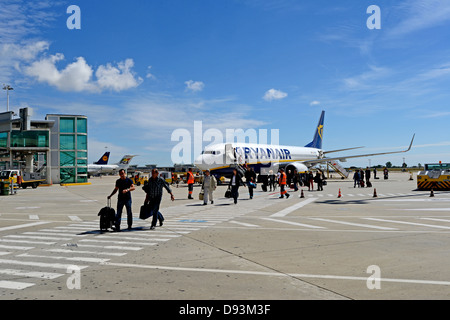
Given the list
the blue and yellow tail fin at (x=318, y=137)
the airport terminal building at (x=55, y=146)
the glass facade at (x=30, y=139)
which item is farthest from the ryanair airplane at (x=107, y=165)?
the blue and yellow tail fin at (x=318, y=137)

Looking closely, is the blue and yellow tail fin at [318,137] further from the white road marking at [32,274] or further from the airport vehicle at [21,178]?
the white road marking at [32,274]

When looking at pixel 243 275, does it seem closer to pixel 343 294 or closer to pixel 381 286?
pixel 343 294

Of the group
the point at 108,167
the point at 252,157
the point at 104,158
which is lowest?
the point at 108,167

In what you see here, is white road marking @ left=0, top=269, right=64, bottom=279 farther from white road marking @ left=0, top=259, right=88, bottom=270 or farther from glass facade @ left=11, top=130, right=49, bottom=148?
glass facade @ left=11, top=130, right=49, bottom=148

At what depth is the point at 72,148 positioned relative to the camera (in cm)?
4759

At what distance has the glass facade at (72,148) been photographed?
47.2 metres

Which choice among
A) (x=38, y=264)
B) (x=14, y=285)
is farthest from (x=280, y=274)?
(x=38, y=264)

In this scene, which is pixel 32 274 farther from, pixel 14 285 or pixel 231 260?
pixel 231 260

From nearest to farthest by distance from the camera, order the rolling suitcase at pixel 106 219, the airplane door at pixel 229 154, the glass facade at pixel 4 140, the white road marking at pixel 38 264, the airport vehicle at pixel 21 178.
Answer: the white road marking at pixel 38 264
the rolling suitcase at pixel 106 219
the airport vehicle at pixel 21 178
the airplane door at pixel 229 154
the glass facade at pixel 4 140

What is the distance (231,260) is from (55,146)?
44.9m

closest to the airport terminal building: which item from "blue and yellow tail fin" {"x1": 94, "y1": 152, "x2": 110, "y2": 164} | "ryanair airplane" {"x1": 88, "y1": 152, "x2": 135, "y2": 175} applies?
"ryanair airplane" {"x1": 88, "y1": 152, "x2": 135, "y2": 175}

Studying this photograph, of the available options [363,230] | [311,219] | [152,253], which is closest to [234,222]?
[311,219]

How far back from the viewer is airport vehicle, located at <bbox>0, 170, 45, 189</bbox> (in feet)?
120
